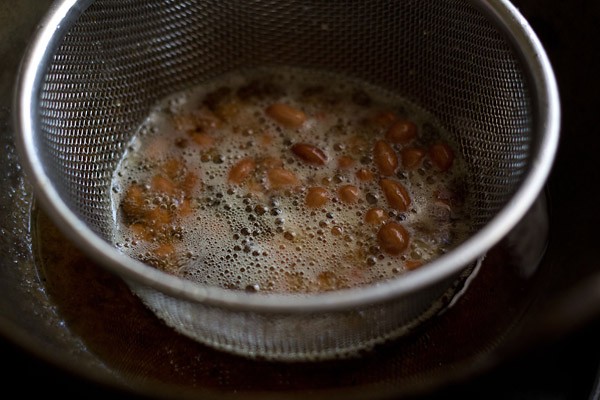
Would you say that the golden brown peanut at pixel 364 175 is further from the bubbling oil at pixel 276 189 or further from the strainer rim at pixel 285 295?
the strainer rim at pixel 285 295

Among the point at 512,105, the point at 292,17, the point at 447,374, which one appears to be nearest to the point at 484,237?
the point at 447,374

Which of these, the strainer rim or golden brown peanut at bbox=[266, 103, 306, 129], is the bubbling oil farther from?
the strainer rim

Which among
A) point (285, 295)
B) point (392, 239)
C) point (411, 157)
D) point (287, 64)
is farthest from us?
point (287, 64)

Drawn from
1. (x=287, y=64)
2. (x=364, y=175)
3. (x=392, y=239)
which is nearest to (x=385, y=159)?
(x=364, y=175)

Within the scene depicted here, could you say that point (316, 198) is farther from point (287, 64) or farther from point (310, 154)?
point (287, 64)

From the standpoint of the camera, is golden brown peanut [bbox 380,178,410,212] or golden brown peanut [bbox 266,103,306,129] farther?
golden brown peanut [bbox 266,103,306,129]

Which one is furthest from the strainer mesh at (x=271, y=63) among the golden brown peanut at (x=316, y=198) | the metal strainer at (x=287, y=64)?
the golden brown peanut at (x=316, y=198)

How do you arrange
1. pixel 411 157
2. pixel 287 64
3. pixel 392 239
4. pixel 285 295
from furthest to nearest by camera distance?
pixel 287 64, pixel 411 157, pixel 392 239, pixel 285 295

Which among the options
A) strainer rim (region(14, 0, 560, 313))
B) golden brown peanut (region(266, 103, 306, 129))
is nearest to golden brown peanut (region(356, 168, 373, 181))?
golden brown peanut (region(266, 103, 306, 129))
